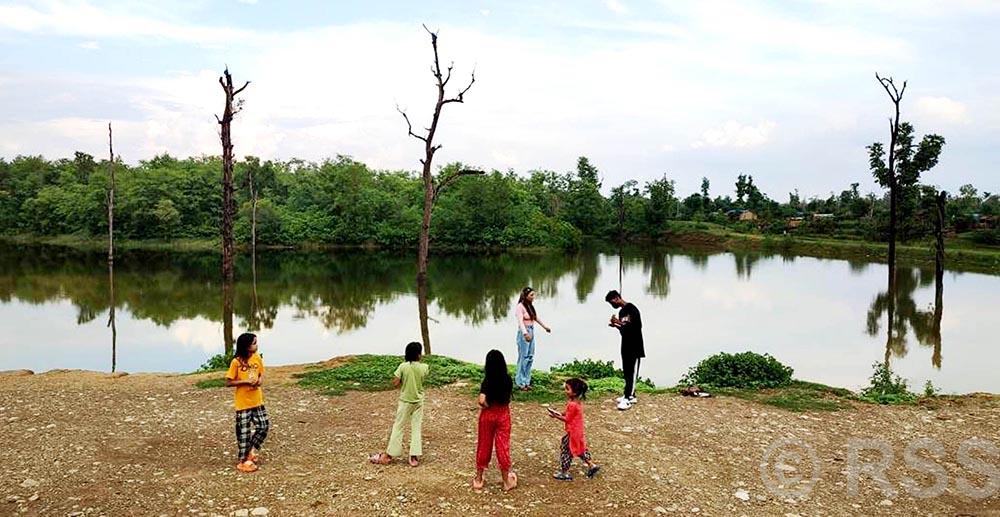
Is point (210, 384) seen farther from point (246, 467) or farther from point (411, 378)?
point (411, 378)

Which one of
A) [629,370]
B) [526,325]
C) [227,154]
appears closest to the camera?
[629,370]

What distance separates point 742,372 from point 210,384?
854cm

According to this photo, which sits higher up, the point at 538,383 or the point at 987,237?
the point at 987,237

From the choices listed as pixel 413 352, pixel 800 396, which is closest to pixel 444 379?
pixel 413 352

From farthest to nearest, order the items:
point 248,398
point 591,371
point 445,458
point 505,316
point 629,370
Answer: point 505,316 → point 591,371 → point 629,370 → point 445,458 → point 248,398

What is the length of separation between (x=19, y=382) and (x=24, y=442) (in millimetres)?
3887

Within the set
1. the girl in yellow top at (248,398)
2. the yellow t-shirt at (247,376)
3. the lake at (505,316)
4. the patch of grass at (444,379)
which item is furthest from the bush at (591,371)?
the yellow t-shirt at (247,376)

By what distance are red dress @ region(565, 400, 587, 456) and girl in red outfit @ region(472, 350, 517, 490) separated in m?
0.65

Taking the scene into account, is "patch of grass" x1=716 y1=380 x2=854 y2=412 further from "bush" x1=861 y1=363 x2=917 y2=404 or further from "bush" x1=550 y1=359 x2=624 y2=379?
"bush" x1=550 y1=359 x2=624 y2=379

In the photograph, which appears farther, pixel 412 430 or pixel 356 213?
pixel 356 213

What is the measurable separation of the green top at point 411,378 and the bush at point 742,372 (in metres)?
5.70

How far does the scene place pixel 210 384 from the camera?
32.7 ft

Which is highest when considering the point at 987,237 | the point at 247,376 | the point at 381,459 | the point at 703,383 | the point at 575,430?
the point at 987,237

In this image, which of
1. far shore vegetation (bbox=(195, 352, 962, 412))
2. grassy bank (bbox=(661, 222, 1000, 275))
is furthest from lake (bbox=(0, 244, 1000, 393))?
grassy bank (bbox=(661, 222, 1000, 275))
